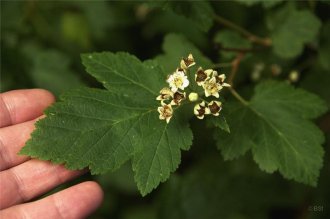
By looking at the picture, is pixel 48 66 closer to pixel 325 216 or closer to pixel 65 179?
pixel 65 179

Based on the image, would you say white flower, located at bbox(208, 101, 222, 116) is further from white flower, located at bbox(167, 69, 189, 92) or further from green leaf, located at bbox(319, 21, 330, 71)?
green leaf, located at bbox(319, 21, 330, 71)

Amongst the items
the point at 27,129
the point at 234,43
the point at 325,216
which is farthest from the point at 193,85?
the point at 325,216

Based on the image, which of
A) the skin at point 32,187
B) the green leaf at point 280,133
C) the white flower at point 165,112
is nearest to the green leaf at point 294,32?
the green leaf at point 280,133

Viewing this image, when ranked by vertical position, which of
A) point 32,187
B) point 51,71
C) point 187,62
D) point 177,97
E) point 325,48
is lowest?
point 325,48

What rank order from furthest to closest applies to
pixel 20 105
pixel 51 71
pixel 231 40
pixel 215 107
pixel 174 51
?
pixel 51 71, pixel 231 40, pixel 174 51, pixel 20 105, pixel 215 107

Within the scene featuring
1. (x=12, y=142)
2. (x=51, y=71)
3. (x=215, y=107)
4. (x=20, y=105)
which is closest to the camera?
(x=215, y=107)

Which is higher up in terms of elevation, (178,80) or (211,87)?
(178,80)

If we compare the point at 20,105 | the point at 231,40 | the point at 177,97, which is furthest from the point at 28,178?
the point at 231,40

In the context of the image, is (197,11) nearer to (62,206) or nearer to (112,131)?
(112,131)
